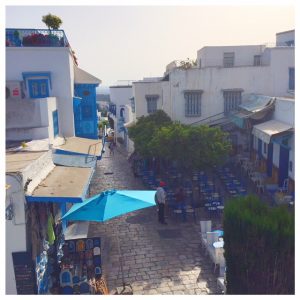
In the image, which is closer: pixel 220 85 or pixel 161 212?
pixel 161 212

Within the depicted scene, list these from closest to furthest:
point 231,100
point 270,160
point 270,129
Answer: point 270,129 → point 270,160 → point 231,100

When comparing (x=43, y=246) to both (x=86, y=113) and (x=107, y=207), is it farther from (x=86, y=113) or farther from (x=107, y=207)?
(x=86, y=113)

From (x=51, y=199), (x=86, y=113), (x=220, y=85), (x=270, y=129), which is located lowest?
(x=51, y=199)

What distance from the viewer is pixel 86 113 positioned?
19156 mm

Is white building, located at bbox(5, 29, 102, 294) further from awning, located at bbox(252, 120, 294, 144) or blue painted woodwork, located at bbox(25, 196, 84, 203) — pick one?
awning, located at bbox(252, 120, 294, 144)

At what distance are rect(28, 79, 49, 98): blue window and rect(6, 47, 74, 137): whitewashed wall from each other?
0.43 metres

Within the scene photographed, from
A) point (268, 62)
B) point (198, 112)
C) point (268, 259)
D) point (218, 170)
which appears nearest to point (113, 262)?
point (268, 259)

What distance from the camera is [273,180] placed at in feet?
59.1

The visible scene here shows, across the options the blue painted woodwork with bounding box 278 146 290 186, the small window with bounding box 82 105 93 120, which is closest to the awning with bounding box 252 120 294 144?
the blue painted woodwork with bounding box 278 146 290 186

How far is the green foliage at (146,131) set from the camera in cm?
1864

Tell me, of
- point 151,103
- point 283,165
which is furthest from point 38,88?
point 151,103

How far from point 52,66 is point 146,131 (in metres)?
6.58

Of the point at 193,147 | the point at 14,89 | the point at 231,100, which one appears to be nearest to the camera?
the point at 14,89

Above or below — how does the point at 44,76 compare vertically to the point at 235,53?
below
